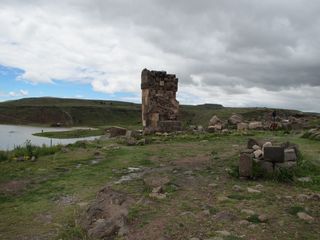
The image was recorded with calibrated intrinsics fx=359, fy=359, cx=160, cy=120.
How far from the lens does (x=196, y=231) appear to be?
5.03m

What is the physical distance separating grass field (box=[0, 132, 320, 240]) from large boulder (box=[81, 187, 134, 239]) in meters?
0.15

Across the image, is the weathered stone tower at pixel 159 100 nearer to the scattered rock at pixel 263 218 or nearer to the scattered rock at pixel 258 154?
the scattered rock at pixel 258 154

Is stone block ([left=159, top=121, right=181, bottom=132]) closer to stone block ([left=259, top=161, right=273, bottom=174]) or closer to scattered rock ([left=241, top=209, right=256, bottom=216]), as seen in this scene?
stone block ([left=259, top=161, right=273, bottom=174])

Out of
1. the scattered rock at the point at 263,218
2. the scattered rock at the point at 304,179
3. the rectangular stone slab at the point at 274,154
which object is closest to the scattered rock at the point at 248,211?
the scattered rock at the point at 263,218

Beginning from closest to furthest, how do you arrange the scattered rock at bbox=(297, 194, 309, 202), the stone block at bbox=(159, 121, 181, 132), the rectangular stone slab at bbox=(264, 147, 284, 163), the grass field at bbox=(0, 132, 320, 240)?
the grass field at bbox=(0, 132, 320, 240)
the scattered rock at bbox=(297, 194, 309, 202)
the rectangular stone slab at bbox=(264, 147, 284, 163)
the stone block at bbox=(159, 121, 181, 132)

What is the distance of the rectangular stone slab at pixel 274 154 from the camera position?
26.2 ft

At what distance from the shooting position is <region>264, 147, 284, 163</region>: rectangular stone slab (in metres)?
7.98

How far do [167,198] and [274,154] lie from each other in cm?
288

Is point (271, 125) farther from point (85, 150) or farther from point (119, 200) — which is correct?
point (119, 200)

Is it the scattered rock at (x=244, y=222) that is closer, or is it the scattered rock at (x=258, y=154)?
the scattered rock at (x=244, y=222)

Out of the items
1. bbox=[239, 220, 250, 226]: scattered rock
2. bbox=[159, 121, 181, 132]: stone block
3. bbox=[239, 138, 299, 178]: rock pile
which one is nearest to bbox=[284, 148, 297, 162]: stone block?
bbox=[239, 138, 299, 178]: rock pile

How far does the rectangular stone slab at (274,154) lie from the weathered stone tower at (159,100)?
1039cm

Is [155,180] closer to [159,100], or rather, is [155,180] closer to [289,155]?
[289,155]

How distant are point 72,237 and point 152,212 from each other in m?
1.32
